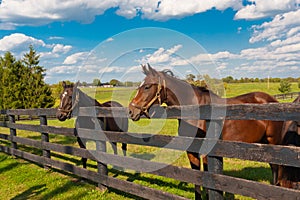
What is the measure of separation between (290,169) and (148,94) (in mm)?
2191

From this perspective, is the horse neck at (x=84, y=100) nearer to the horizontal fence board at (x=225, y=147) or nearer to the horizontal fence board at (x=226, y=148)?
the horizontal fence board at (x=225, y=147)

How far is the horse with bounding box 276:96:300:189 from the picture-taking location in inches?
103

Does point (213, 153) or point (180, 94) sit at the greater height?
point (180, 94)

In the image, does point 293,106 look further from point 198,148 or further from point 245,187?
point 198,148

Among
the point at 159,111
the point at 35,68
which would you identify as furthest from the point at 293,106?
the point at 35,68

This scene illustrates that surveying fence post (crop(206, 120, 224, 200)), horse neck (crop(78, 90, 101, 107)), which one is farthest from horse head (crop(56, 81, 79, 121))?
fence post (crop(206, 120, 224, 200))

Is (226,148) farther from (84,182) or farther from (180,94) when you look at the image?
(84,182)

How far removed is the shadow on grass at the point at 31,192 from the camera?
17.3 ft

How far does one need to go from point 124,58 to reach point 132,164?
189 centimetres

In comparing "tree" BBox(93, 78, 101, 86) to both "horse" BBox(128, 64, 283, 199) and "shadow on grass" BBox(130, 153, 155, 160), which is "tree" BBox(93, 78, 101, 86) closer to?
"horse" BBox(128, 64, 283, 199)

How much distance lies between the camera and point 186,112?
360 cm

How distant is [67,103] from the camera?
643 cm

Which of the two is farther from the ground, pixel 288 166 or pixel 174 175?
pixel 288 166

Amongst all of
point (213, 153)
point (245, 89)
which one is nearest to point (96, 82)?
point (213, 153)
